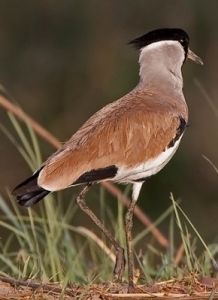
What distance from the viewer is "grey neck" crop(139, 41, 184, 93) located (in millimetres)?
7465

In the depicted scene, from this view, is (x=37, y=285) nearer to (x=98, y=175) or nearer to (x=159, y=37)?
(x=98, y=175)

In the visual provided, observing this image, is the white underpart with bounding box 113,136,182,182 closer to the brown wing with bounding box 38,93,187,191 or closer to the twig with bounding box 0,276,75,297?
the brown wing with bounding box 38,93,187,191

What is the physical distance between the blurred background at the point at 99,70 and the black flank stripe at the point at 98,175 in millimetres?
6851

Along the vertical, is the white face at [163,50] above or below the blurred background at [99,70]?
above

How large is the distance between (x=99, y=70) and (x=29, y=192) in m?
10.5

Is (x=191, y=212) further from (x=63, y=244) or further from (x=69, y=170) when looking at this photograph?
(x=69, y=170)

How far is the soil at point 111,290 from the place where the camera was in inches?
236

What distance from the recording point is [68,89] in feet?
55.1

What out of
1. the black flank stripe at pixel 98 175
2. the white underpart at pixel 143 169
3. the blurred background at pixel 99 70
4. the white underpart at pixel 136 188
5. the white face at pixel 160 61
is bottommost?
the blurred background at pixel 99 70

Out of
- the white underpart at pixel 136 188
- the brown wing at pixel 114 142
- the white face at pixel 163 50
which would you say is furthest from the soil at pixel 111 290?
the white face at pixel 163 50

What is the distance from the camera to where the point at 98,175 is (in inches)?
260

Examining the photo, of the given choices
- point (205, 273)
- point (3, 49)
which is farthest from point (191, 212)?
point (205, 273)

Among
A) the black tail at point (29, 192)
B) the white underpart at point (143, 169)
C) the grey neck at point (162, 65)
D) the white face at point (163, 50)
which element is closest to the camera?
the black tail at point (29, 192)

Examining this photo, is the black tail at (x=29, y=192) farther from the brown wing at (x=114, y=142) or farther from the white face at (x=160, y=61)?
the white face at (x=160, y=61)
